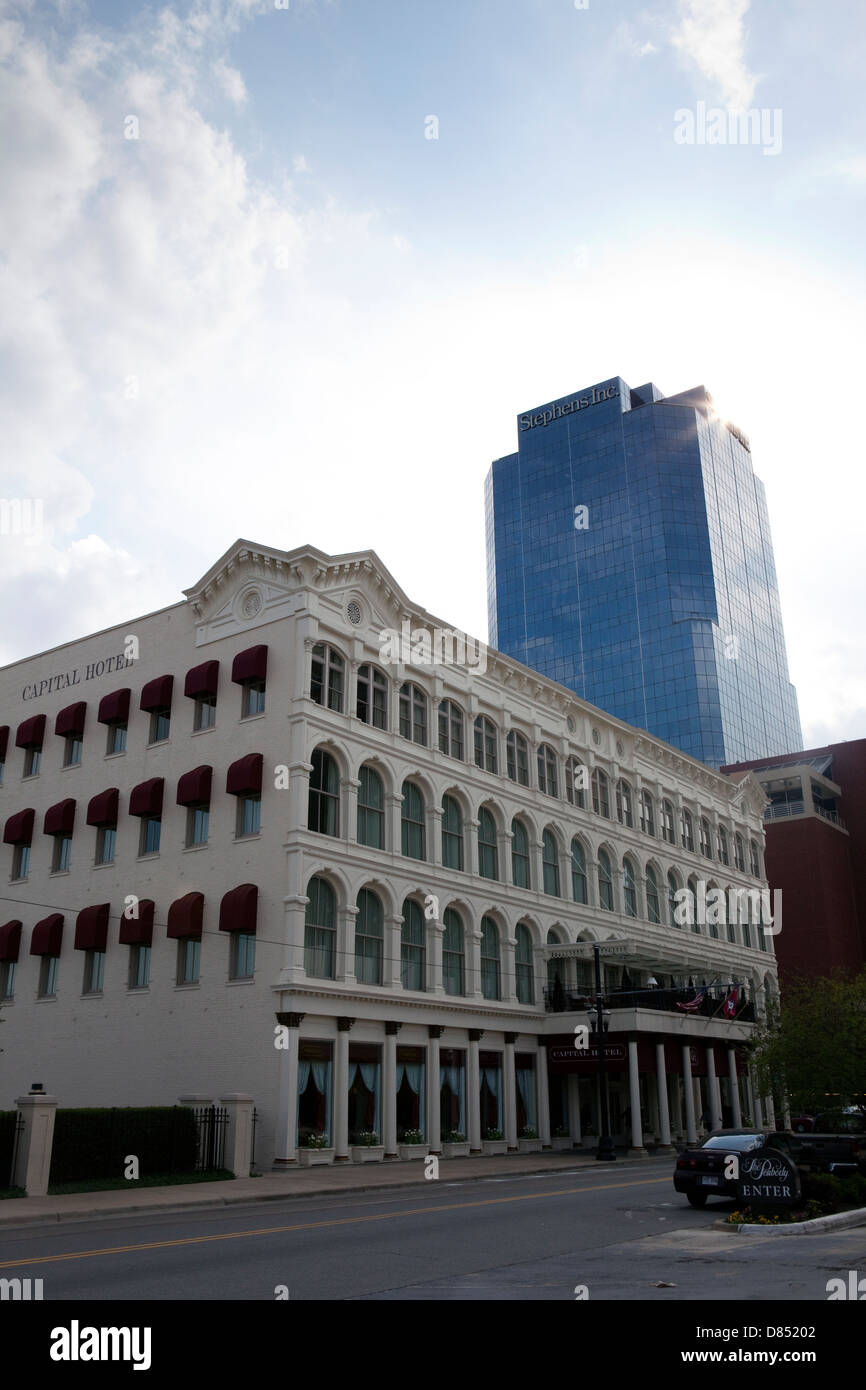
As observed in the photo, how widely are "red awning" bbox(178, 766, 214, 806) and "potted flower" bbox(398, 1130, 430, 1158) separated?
12742 mm

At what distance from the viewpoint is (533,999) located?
46.7m

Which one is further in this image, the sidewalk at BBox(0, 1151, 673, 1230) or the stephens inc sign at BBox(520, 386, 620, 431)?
the stephens inc sign at BBox(520, 386, 620, 431)

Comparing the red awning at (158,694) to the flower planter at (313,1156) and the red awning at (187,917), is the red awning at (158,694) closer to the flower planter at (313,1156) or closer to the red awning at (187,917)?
the red awning at (187,917)

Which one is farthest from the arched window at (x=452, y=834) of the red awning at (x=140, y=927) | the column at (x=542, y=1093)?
the red awning at (x=140, y=927)

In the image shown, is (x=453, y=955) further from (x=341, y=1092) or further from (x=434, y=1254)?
(x=434, y=1254)

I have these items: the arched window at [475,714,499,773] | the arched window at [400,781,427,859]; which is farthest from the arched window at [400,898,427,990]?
the arched window at [475,714,499,773]

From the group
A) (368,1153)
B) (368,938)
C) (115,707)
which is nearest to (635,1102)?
(368,1153)

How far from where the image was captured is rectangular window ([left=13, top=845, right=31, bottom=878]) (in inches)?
1794

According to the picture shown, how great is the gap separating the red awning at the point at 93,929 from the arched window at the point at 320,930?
8734 mm

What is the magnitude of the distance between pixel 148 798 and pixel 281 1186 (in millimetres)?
16436

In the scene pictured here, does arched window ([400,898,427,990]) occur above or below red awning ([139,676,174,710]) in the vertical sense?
below

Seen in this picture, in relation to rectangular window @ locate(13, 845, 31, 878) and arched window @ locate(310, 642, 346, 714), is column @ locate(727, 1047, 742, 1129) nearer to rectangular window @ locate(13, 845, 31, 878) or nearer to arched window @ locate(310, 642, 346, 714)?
arched window @ locate(310, 642, 346, 714)

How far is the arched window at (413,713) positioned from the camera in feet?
138
